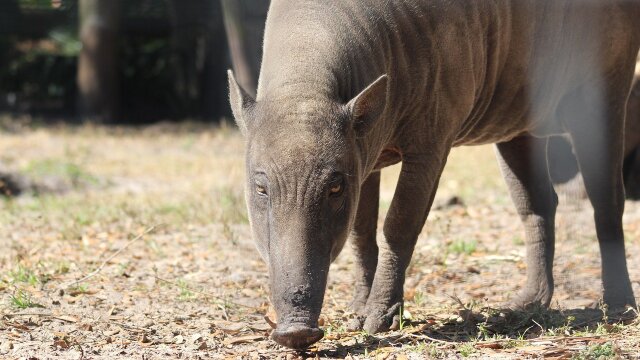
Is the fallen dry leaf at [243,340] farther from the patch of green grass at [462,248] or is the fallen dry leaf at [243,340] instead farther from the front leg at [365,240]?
the patch of green grass at [462,248]

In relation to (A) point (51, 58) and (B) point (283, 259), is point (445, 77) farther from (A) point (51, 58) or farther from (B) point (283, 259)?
(A) point (51, 58)

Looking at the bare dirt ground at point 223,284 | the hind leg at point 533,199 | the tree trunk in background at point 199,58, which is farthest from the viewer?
the tree trunk in background at point 199,58

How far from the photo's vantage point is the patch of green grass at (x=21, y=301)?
471 cm

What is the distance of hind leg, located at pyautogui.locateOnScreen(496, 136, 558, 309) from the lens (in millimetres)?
5375

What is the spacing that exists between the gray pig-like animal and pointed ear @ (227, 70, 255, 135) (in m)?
0.01

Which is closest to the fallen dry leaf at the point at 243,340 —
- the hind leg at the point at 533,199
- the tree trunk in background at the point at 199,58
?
the hind leg at the point at 533,199

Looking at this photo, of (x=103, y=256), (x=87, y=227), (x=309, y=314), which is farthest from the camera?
(x=87, y=227)

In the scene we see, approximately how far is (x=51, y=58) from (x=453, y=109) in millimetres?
14553

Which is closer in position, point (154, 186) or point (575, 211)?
point (575, 211)

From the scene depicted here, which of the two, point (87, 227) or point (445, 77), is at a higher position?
point (445, 77)

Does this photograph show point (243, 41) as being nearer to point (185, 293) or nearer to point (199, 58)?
point (185, 293)

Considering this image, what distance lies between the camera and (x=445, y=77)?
445 centimetres

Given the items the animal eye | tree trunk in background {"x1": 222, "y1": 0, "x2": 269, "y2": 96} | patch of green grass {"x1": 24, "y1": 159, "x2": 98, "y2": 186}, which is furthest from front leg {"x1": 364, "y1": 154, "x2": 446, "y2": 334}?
patch of green grass {"x1": 24, "y1": 159, "x2": 98, "y2": 186}

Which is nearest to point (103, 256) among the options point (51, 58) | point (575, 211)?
point (575, 211)
